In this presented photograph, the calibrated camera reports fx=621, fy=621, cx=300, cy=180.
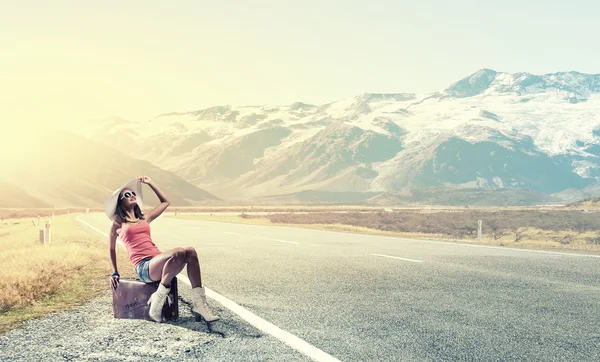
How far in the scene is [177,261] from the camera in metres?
6.40

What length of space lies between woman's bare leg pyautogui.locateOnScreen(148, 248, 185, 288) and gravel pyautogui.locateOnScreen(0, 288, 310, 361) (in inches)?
23.4

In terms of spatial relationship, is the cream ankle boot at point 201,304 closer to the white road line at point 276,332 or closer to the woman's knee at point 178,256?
the woman's knee at point 178,256

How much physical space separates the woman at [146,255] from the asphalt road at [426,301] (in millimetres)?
1033

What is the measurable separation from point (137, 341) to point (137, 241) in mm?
1245

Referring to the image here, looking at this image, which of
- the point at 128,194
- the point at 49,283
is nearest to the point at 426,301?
the point at 128,194

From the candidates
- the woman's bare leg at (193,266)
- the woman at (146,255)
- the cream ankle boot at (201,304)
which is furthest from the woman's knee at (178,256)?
the cream ankle boot at (201,304)

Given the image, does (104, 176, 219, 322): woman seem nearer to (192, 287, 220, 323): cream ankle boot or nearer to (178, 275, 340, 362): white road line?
(192, 287, 220, 323): cream ankle boot

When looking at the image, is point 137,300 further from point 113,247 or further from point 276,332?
point 276,332

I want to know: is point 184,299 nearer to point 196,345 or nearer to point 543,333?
point 196,345

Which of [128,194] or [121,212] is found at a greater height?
[128,194]

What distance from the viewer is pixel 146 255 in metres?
6.95

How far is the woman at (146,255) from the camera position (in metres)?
6.46

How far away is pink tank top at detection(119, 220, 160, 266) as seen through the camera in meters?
6.93

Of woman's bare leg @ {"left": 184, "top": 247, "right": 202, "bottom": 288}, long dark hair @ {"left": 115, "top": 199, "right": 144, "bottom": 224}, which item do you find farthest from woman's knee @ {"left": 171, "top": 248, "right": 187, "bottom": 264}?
long dark hair @ {"left": 115, "top": 199, "right": 144, "bottom": 224}
